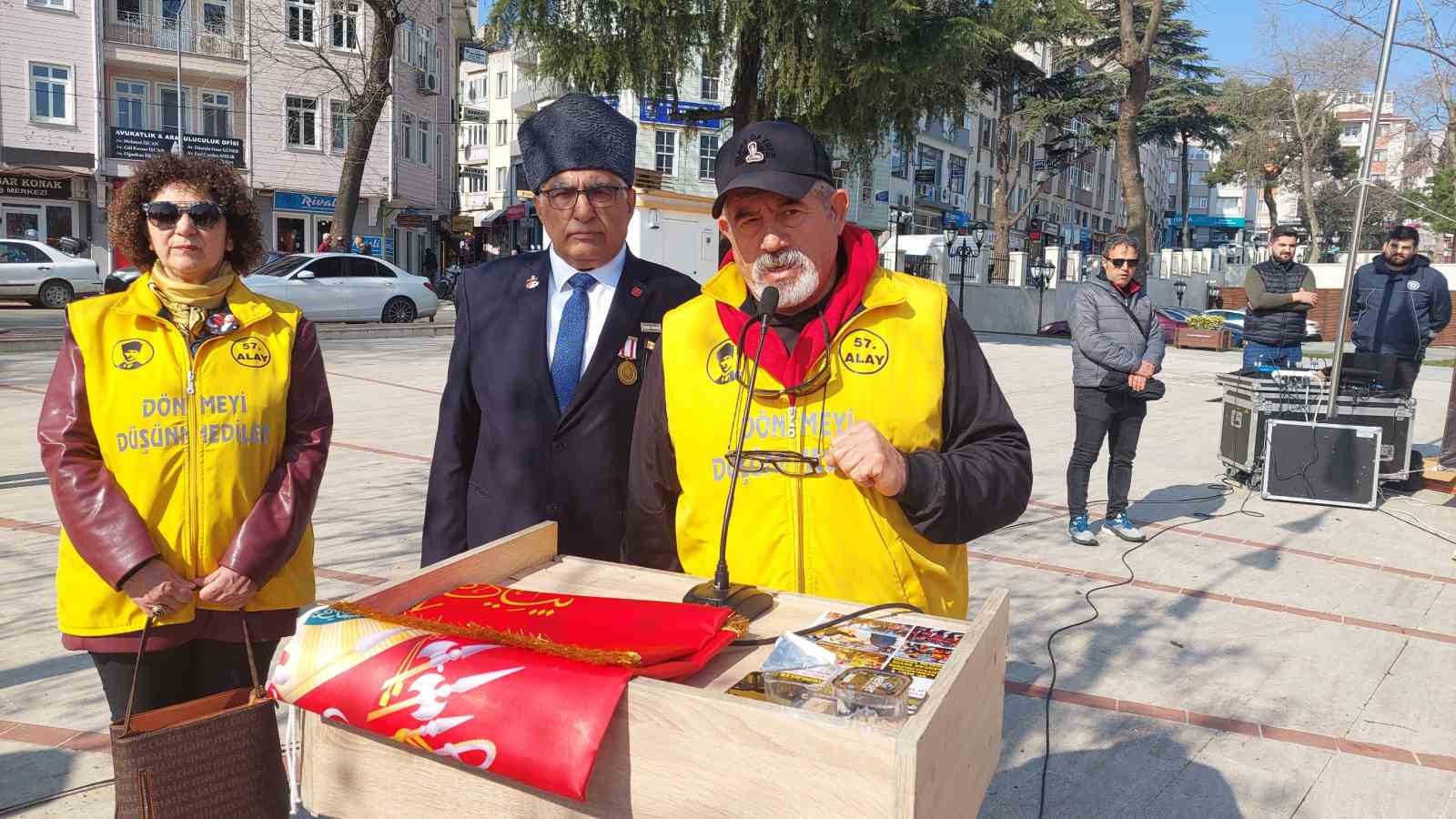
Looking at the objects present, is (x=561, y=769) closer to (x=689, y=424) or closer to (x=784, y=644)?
(x=784, y=644)

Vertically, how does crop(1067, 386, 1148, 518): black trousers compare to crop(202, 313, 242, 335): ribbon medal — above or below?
below

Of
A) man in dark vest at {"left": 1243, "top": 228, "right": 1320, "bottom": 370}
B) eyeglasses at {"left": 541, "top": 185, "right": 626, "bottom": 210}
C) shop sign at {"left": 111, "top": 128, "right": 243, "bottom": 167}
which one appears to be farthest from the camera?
shop sign at {"left": 111, "top": 128, "right": 243, "bottom": 167}

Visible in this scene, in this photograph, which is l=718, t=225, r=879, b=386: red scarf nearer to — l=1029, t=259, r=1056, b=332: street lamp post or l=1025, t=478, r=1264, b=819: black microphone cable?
l=1025, t=478, r=1264, b=819: black microphone cable

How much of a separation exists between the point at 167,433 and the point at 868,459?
5.85 feet

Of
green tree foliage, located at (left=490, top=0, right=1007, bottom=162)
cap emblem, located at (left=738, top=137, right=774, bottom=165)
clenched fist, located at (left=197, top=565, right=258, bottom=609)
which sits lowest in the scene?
clenched fist, located at (left=197, top=565, right=258, bottom=609)

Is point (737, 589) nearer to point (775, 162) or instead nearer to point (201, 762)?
point (775, 162)

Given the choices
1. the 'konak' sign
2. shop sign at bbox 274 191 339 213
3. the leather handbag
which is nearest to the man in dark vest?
the leather handbag

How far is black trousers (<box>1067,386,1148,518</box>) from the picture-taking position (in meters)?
7.24

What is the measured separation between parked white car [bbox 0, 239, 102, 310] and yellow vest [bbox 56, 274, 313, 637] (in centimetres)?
2304

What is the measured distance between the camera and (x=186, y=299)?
2686 mm

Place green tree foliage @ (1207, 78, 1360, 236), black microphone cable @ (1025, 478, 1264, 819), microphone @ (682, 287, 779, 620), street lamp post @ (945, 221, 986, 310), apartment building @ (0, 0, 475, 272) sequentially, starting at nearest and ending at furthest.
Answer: microphone @ (682, 287, 779, 620), black microphone cable @ (1025, 478, 1264, 819), street lamp post @ (945, 221, 986, 310), apartment building @ (0, 0, 475, 272), green tree foliage @ (1207, 78, 1360, 236)

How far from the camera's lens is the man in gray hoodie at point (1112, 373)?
281 inches

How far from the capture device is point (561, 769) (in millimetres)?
1276

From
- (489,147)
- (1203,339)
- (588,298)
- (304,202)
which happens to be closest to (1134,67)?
(1203,339)
